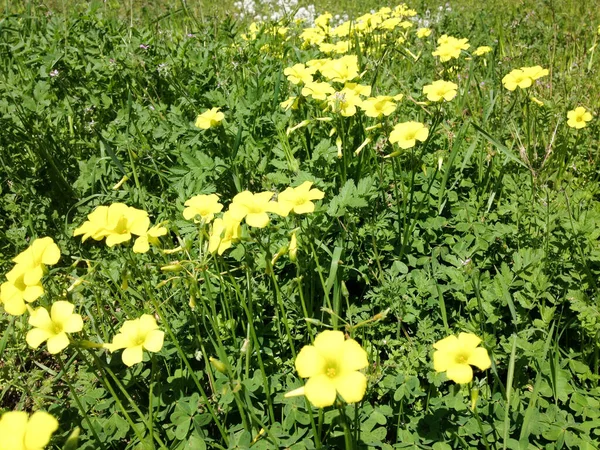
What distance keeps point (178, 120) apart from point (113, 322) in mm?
1136

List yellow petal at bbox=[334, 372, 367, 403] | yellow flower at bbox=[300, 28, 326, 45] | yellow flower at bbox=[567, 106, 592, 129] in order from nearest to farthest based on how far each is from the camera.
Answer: yellow petal at bbox=[334, 372, 367, 403] < yellow flower at bbox=[567, 106, 592, 129] < yellow flower at bbox=[300, 28, 326, 45]

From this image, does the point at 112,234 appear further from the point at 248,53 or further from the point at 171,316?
the point at 248,53

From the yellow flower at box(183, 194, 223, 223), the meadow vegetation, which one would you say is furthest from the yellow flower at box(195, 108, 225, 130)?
the yellow flower at box(183, 194, 223, 223)

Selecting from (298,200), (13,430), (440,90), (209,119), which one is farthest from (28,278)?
(440,90)

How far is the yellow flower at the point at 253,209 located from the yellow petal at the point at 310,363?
445 mm

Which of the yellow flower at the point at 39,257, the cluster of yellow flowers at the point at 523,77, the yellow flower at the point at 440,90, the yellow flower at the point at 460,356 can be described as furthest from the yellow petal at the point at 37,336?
the cluster of yellow flowers at the point at 523,77

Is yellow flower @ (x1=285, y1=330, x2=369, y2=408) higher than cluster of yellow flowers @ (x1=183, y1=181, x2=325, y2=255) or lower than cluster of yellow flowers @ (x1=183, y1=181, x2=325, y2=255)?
lower

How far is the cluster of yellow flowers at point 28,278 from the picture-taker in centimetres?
137

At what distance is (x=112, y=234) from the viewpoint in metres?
1.51

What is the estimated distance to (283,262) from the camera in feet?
6.98

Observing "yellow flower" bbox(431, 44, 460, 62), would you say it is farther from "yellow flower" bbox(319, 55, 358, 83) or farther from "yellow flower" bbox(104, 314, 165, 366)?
"yellow flower" bbox(104, 314, 165, 366)

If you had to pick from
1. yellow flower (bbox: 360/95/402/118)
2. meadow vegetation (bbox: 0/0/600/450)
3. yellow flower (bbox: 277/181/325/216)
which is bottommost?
meadow vegetation (bbox: 0/0/600/450)

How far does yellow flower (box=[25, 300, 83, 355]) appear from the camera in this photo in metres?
1.30

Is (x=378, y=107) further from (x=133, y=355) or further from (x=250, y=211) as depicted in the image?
(x=133, y=355)
